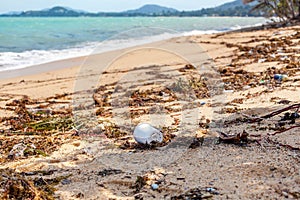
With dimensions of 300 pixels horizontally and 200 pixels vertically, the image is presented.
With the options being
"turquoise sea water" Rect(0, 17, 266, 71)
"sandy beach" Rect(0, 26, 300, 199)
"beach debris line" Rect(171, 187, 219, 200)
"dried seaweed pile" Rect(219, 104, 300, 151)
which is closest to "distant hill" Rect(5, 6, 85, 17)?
"turquoise sea water" Rect(0, 17, 266, 71)

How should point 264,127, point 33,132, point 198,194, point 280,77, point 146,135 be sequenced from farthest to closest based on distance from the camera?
point 280,77 → point 33,132 → point 264,127 → point 146,135 → point 198,194

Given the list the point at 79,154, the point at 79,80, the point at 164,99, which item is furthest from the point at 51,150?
the point at 79,80

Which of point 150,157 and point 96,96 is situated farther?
point 96,96

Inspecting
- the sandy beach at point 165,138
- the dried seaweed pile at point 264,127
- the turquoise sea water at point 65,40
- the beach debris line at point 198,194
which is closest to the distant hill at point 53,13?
the turquoise sea water at point 65,40

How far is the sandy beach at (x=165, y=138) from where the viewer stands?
240 cm

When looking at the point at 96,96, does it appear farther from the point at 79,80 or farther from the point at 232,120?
the point at 232,120

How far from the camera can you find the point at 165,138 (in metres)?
3.34

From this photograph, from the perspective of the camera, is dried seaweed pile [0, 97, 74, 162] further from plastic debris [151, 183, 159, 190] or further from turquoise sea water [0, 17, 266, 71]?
turquoise sea water [0, 17, 266, 71]

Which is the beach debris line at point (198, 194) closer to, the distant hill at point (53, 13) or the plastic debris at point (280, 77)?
the plastic debris at point (280, 77)

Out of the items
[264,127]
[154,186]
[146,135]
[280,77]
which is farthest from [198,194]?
[280,77]

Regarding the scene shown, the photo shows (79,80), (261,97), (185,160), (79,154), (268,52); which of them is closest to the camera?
(185,160)

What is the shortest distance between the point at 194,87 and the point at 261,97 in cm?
114

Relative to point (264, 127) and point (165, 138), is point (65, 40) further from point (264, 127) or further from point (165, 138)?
point (264, 127)

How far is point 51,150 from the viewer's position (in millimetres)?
3312
